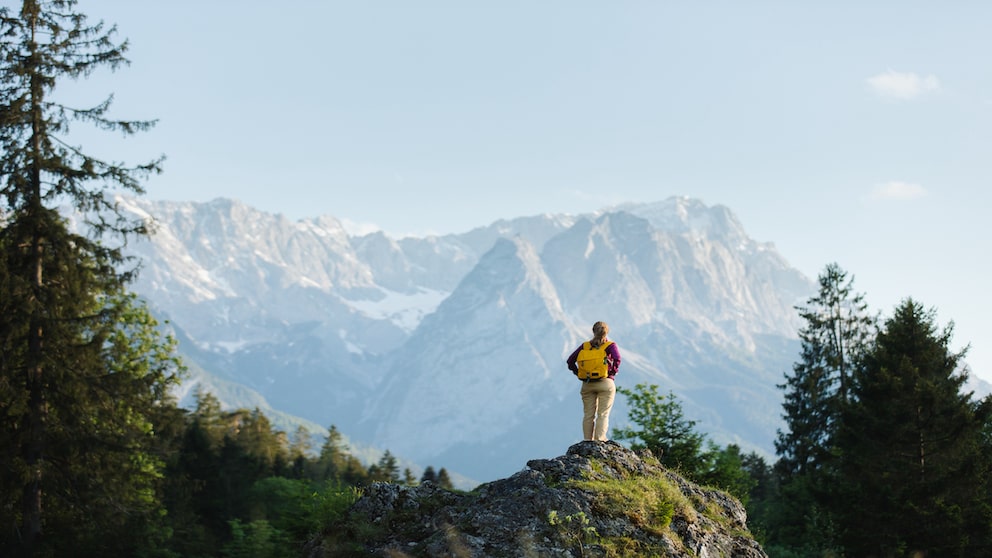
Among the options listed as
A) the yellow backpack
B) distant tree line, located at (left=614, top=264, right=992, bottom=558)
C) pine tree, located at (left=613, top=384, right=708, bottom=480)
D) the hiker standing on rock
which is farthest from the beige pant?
pine tree, located at (left=613, top=384, right=708, bottom=480)

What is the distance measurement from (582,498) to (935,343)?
845 inches

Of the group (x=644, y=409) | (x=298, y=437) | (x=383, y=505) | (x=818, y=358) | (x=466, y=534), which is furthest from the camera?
(x=298, y=437)

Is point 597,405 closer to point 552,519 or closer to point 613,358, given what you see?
point 613,358

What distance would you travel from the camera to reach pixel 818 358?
51125 mm

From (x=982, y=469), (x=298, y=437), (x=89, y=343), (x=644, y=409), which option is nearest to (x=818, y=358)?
(x=982, y=469)

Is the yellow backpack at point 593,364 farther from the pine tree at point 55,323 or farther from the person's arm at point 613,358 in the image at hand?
the pine tree at point 55,323

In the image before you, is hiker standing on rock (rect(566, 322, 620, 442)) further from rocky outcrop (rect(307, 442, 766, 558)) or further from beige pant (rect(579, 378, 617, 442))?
rocky outcrop (rect(307, 442, 766, 558))

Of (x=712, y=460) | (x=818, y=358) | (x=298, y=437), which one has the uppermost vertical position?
(x=298, y=437)

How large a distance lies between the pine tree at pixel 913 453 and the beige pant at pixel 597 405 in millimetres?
13907

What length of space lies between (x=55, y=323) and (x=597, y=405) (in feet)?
45.8

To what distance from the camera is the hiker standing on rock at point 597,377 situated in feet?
51.6

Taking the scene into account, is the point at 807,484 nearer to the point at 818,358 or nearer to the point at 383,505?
the point at 818,358

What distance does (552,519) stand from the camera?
11562 mm

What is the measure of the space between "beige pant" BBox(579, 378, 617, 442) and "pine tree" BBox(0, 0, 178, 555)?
13.0m
